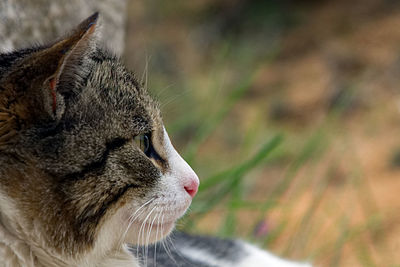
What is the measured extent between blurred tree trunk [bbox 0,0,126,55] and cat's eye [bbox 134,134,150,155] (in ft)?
1.63

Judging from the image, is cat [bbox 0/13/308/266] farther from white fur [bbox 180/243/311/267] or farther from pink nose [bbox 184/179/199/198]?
white fur [bbox 180/243/311/267]

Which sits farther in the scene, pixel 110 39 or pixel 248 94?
pixel 248 94

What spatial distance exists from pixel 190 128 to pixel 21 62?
3997mm

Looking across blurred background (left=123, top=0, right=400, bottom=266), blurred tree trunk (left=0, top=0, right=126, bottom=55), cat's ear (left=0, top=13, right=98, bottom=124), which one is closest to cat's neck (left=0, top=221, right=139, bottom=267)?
cat's ear (left=0, top=13, right=98, bottom=124)

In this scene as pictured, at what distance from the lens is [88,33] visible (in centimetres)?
134

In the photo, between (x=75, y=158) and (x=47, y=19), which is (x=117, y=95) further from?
(x=47, y=19)

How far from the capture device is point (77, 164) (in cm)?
138

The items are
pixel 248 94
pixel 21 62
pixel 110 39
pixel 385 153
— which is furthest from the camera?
pixel 248 94

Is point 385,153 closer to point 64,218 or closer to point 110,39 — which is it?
point 110,39

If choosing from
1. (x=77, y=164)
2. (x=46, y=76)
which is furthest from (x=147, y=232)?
(x=46, y=76)

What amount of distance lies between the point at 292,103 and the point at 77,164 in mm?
4221

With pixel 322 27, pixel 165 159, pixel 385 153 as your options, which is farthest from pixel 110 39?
pixel 322 27

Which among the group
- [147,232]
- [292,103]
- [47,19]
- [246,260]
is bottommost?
[147,232]

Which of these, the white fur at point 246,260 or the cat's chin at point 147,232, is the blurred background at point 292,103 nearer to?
the white fur at point 246,260
